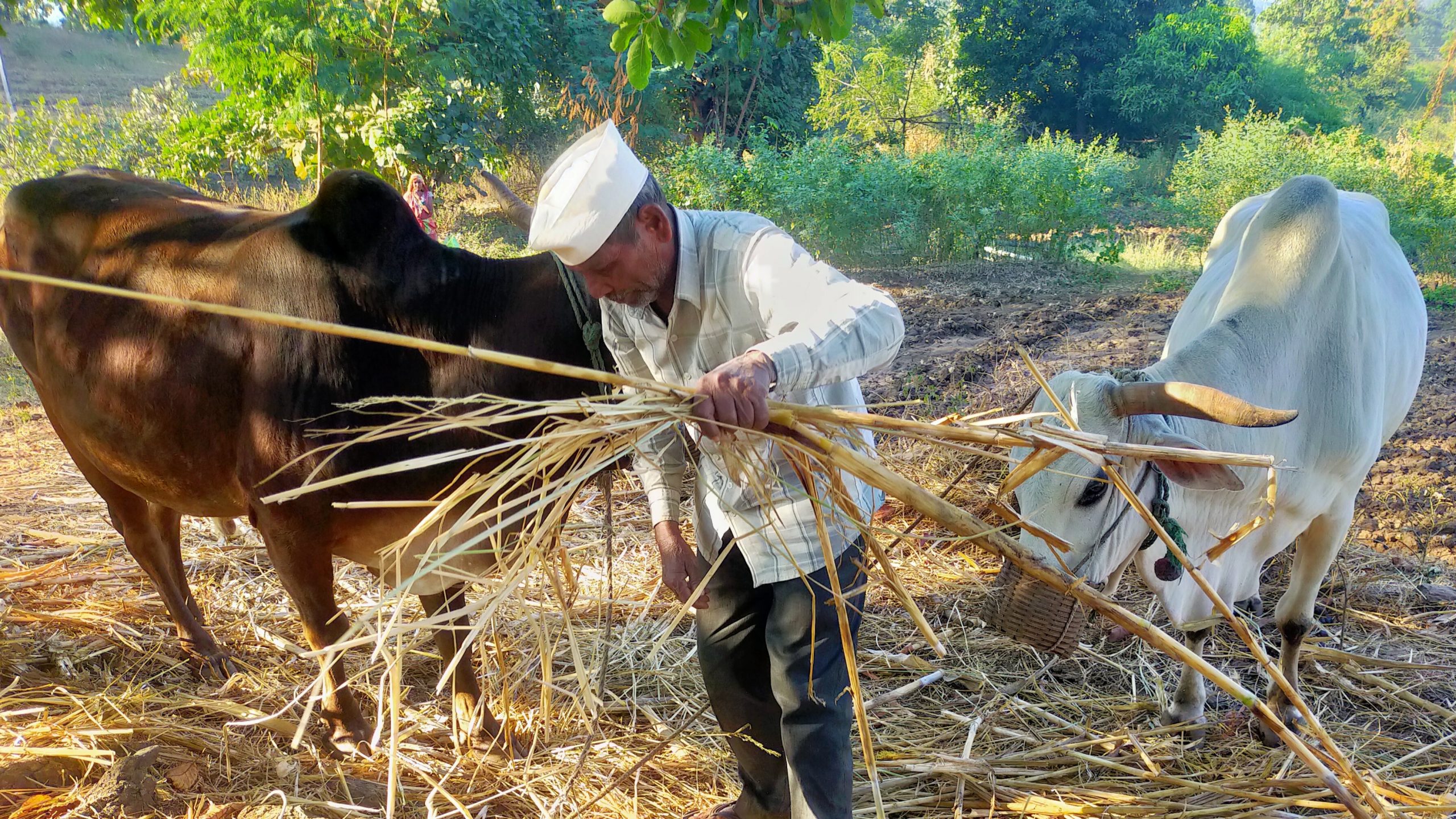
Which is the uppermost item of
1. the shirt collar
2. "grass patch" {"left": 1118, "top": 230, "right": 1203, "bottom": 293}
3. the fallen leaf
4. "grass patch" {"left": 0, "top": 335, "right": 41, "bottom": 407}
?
the shirt collar

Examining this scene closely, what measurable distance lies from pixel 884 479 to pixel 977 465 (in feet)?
10.2

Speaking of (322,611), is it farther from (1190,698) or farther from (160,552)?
(1190,698)

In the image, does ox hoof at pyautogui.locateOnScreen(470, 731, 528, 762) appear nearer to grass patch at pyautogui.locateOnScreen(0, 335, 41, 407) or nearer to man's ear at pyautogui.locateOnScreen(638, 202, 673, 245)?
man's ear at pyautogui.locateOnScreen(638, 202, 673, 245)

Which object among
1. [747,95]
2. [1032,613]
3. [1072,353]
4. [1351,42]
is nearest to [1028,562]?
[1032,613]

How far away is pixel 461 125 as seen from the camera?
11.6 meters

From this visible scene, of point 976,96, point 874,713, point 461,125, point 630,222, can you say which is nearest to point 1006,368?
point 874,713

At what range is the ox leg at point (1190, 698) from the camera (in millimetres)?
3000

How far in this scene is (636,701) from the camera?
3.15m

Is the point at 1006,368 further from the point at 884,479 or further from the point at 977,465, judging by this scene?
the point at 884,479

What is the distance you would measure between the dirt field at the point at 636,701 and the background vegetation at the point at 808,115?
7.09 ft

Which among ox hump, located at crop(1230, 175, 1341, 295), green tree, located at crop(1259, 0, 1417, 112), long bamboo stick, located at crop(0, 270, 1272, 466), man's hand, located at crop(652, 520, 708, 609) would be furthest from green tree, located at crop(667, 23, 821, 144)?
green tree, located at crop(1259, 0, 1417, 112)

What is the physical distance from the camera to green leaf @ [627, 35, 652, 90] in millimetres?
2811

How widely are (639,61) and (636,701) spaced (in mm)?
2136

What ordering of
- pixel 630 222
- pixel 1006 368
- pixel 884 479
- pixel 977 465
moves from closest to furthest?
pixel 884 479 → pixel 630 222 → pixel 977 465 → pixel 1006 368
